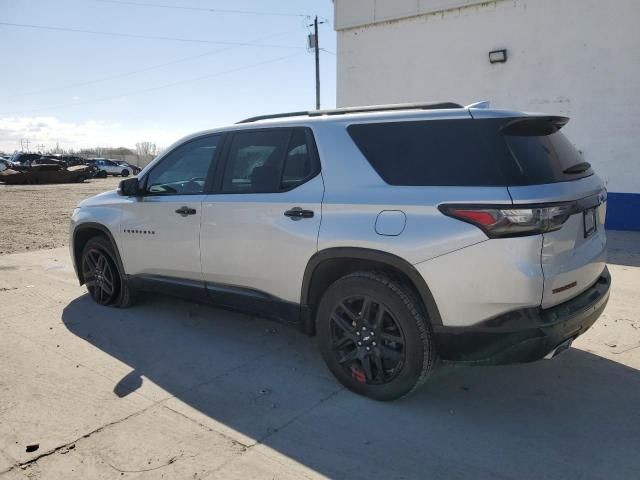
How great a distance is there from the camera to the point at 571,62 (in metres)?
9.40

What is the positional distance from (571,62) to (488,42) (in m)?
1.65

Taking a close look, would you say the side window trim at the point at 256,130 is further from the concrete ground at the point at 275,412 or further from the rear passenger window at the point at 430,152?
the concrete ground at the point at 275,412

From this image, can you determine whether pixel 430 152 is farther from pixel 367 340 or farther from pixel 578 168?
pixel 367 340

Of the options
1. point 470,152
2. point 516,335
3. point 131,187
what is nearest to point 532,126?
point 470,152

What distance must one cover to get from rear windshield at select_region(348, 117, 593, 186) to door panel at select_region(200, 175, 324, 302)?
0.50 metres

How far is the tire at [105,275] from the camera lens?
508 cm

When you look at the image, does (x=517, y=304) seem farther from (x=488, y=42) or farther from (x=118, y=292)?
(x=488, y=42)

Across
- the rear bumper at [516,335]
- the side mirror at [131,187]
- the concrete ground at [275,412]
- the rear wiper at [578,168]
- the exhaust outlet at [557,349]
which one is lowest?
the concrete ground at [275,412]

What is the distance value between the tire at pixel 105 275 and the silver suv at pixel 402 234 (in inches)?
46.0

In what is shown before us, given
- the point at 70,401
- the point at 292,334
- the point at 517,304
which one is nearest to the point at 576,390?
the point at 517,304

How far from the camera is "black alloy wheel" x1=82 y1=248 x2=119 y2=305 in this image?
5141mm

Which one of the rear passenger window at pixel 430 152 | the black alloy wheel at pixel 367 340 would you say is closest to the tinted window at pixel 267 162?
the rear passenger window at pixel 430 152

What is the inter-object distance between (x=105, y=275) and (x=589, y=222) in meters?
4.37

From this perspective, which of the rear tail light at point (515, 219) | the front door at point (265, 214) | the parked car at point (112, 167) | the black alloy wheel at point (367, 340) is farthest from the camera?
the parked car at point (112, 167)
